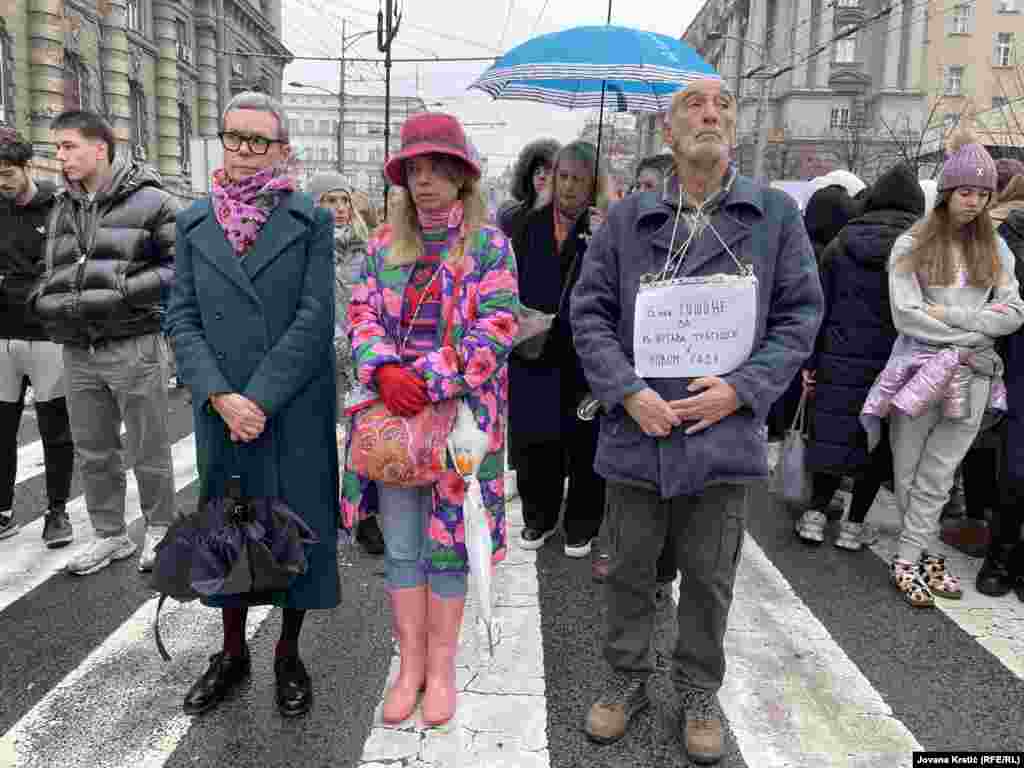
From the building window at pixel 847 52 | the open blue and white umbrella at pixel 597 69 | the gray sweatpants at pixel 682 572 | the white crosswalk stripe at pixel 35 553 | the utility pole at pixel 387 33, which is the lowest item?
the white crosswalk stripe at pixel 35 553

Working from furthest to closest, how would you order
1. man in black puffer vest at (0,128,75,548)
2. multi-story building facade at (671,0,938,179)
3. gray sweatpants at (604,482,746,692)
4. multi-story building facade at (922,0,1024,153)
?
multi-story building facade at (671,0,938,179), multi-story building facade at (922,0,1024,153), man in black puffer vest at (0,128,75,548), gray sweatpants at (604,482,746,692)

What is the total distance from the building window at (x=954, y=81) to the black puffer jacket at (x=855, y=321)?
58.4 m

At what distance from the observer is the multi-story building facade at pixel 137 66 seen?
22000 millimetres

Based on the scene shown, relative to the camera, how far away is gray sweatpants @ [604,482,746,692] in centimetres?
272

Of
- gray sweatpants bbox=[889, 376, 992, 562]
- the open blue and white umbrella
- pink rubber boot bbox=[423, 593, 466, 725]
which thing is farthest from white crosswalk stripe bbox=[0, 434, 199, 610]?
gray sweatpants bbox=[889, 376, 992, 562]

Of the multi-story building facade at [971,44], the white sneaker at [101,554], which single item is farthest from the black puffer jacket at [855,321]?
the multi-story building facade at [971,44]

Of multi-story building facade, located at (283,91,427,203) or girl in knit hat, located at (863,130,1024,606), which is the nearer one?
girl in knit hat, located at (863,130,1024,606)

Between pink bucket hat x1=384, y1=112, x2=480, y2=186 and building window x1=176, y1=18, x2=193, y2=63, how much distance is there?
3930 cm

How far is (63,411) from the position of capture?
4555 millimetres

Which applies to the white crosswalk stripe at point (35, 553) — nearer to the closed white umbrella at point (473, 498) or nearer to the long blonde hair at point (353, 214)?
the long blonde hair at point (353, 214)

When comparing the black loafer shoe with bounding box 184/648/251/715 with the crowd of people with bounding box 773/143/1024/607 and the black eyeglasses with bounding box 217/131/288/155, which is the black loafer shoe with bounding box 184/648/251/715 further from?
the crowd of people with bounding box 773/143/1024/607

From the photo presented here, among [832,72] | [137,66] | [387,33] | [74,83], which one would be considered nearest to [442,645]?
[387,33]

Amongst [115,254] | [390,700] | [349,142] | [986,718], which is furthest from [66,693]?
[349,142]

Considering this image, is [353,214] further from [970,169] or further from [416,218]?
[970,169]
